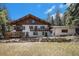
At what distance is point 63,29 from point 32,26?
314 mm

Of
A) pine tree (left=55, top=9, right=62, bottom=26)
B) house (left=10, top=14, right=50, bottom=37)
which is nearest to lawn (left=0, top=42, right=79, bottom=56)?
house (left=10, top=14, right=50, bottom=37)

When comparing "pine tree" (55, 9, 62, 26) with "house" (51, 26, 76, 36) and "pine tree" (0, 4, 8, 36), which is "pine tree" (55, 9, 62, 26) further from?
"pine tree" (0, 4, 8, 36)

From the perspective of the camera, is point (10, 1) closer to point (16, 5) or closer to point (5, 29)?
point (16, 5)

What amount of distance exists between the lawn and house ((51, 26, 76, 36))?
0.33 feet

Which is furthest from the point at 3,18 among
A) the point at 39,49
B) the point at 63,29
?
the point at 63,29

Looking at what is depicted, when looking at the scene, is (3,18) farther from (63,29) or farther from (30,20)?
(63,29)

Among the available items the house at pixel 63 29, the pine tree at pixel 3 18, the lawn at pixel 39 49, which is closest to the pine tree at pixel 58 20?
the house at pixel 63 29

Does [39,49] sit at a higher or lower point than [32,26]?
lower

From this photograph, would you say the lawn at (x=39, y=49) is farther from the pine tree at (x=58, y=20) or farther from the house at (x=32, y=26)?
the pine tree at (x=58, y=20)

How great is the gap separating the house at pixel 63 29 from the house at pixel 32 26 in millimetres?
61

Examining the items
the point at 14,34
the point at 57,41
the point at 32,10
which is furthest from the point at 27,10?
the point at 57,41

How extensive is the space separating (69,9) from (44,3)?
0.26m

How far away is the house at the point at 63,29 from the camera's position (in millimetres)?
2525

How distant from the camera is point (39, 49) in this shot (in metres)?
2.52
